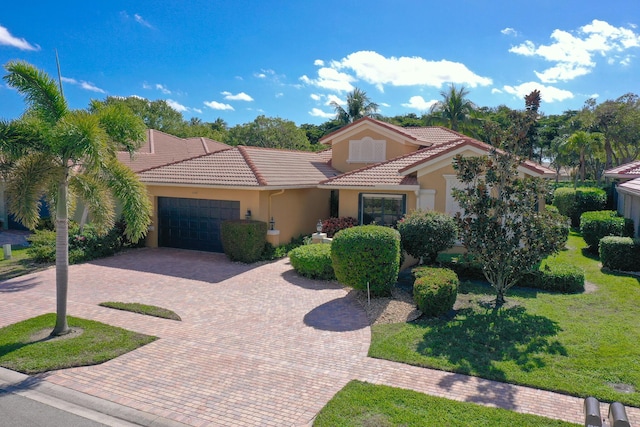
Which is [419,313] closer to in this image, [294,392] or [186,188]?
[294,392]

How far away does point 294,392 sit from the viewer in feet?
22.8

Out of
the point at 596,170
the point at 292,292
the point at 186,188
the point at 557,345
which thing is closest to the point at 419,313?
the point at 557,345

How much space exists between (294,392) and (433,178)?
11.8 metres

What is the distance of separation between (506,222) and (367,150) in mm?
12795

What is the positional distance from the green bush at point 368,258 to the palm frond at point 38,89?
7.05m

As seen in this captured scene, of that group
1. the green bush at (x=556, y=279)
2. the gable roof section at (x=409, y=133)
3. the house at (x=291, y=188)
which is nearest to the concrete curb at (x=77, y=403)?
the house at (x=291, y=188)

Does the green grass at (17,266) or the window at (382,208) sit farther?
the window at (382,208)

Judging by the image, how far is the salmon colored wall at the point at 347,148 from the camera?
22219 millimetres

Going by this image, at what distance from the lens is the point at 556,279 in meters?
12.6

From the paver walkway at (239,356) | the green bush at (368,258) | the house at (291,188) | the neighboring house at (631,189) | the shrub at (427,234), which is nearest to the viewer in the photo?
the paver walkway at (239,356)

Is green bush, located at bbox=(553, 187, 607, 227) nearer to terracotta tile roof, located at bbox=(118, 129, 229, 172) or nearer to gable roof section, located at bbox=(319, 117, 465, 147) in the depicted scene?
gable roof section, located at bbox=(319, 117, 465, 147)

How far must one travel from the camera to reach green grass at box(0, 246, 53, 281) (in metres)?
14.8

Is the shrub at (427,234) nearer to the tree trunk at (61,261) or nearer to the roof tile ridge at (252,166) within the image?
the roof tile ridge at (252,166)

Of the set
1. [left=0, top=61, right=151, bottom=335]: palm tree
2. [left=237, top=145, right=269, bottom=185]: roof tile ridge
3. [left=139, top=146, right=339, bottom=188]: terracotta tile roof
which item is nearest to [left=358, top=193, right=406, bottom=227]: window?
[left=139, top=146, right=339, bottom=188]: terracotta tile roof
